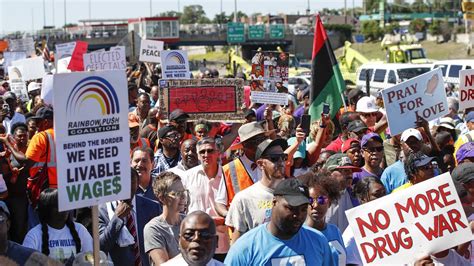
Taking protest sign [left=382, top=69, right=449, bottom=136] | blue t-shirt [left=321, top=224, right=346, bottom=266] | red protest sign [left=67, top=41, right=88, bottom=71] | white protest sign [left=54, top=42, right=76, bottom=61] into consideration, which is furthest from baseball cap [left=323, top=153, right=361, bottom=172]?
white protest sign [left=54, top=42, right=76, bottom=61]

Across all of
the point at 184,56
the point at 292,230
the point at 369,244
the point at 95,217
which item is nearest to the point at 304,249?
the point at 292,230

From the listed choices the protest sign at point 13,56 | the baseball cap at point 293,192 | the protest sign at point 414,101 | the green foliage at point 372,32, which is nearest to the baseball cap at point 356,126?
the protest sign at point 414,101

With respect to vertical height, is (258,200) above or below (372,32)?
below

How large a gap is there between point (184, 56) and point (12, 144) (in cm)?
663

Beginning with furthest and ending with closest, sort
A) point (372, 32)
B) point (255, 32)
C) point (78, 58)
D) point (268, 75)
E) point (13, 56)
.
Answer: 1. point (372, 32)
2. point (255, 32)
3. point (13, 56)
4. point (78, 58)
5. point (268, 75)

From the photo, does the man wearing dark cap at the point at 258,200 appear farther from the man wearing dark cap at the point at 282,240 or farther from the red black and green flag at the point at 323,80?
the red black and green flag at the point at 323,80

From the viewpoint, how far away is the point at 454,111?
560 inches

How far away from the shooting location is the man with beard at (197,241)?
508cm

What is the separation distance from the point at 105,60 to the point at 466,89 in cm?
781

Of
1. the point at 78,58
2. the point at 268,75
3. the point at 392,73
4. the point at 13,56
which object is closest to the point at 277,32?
the point at 392,73

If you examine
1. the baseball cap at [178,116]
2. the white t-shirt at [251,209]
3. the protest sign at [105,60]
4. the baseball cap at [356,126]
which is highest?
the protest sign at [105,60]

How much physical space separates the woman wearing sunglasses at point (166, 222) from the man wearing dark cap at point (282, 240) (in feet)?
3.12

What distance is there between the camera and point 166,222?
655 cm

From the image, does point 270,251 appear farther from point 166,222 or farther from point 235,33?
point 235,33
